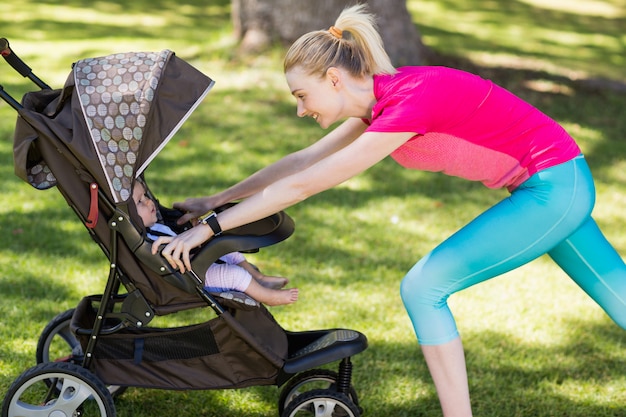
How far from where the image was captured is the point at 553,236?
2965 millimetres

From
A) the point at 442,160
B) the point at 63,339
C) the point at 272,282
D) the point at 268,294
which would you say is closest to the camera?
the point at 442,160

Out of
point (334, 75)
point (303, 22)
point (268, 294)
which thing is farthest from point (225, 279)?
point (303, 22)

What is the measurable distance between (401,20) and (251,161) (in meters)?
2.96

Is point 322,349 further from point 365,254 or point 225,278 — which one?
point 365,254

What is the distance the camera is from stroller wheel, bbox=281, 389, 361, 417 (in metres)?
3.18

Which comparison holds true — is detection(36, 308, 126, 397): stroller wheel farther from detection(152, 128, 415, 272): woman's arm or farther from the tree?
the tree

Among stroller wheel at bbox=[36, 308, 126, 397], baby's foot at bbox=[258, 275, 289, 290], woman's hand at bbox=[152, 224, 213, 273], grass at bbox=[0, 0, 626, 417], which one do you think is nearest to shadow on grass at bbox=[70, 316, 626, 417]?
grass at bbox=[0, 0, 626, 417]

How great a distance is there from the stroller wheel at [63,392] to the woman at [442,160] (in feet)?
1.84

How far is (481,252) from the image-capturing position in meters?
2.91

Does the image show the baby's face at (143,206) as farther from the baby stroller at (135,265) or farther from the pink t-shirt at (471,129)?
the pink t-shirt at (471,129)

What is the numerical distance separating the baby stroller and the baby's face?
0.76 feet

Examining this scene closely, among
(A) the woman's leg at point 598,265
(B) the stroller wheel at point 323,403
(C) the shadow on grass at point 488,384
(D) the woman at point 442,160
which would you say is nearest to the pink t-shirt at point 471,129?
(D) the woman at point 442,160

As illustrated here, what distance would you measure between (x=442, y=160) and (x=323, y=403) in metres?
0.99

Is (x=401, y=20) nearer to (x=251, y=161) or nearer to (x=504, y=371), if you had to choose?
(x=251, y=161)
